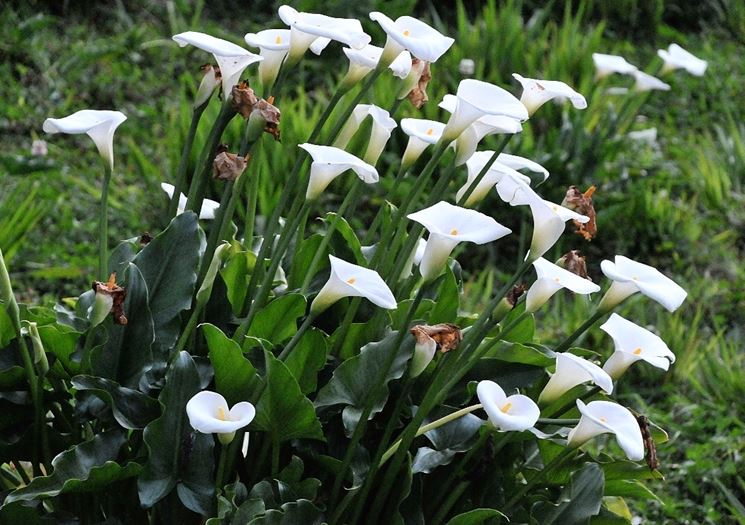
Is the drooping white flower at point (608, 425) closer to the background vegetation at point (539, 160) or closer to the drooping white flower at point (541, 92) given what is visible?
the drooping white flower at point (541, 92)

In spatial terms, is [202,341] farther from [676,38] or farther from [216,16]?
[676,38]

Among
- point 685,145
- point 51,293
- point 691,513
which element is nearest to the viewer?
point 691,513

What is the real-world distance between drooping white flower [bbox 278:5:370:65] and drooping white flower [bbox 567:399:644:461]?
20.2 inches

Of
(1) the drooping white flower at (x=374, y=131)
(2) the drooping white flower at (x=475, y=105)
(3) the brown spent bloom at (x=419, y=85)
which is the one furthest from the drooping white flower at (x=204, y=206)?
(2) the drooping white flower at (x=475, y=105)

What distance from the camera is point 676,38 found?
15.8ft

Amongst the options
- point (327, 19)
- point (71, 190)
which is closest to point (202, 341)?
point (327, 19)

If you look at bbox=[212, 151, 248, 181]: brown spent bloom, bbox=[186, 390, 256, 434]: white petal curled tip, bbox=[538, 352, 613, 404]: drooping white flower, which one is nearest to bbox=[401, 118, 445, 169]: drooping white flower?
bbox=[212, 151, 248, 181]: brown spent bloom

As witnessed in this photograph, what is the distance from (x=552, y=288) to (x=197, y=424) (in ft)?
1.41

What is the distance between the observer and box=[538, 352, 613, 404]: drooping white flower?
47.1 inches

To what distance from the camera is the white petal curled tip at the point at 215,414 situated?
1.07 meters

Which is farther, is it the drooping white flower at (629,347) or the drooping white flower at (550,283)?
the drooping white flower at (629,347)

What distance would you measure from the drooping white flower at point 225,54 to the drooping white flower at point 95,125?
14cm

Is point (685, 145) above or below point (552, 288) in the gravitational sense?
below

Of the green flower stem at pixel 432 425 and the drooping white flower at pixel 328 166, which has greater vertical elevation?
the drooping white flower at pixel 328 166
